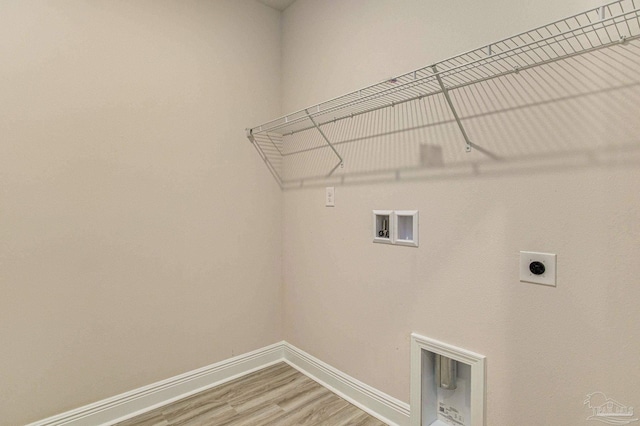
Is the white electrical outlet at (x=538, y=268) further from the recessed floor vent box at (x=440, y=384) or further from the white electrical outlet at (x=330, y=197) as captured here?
Result: the white electrical outlet at (x=330, y=197)

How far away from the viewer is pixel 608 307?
41.8 inches

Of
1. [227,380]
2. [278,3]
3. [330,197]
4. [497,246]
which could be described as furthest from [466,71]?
[227,380]

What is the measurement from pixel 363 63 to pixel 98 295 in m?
1.89

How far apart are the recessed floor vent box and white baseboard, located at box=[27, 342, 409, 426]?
0.36 feet

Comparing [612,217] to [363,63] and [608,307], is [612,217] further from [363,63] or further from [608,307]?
[363,63]

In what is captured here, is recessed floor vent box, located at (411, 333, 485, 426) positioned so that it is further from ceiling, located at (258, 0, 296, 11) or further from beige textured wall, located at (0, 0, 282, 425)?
ceiling, located at (258, 0, 296, 11)

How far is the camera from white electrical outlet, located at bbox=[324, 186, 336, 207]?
2.01 m

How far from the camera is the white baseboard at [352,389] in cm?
168

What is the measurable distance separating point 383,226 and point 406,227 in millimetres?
139

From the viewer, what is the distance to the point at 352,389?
191cm

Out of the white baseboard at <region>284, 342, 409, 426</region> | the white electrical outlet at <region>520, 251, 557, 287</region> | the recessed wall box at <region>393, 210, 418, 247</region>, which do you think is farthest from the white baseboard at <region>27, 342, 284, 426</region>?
the white electrical outlet at <region>520, 251, 557, 287</region>

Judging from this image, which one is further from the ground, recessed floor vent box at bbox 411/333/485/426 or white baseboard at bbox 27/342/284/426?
recessed floor vent box at bbox 411/333/485/426

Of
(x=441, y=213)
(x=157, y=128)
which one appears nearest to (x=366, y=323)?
(x=441, y=213)

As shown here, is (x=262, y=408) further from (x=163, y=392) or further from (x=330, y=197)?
(x=330, y=197)
